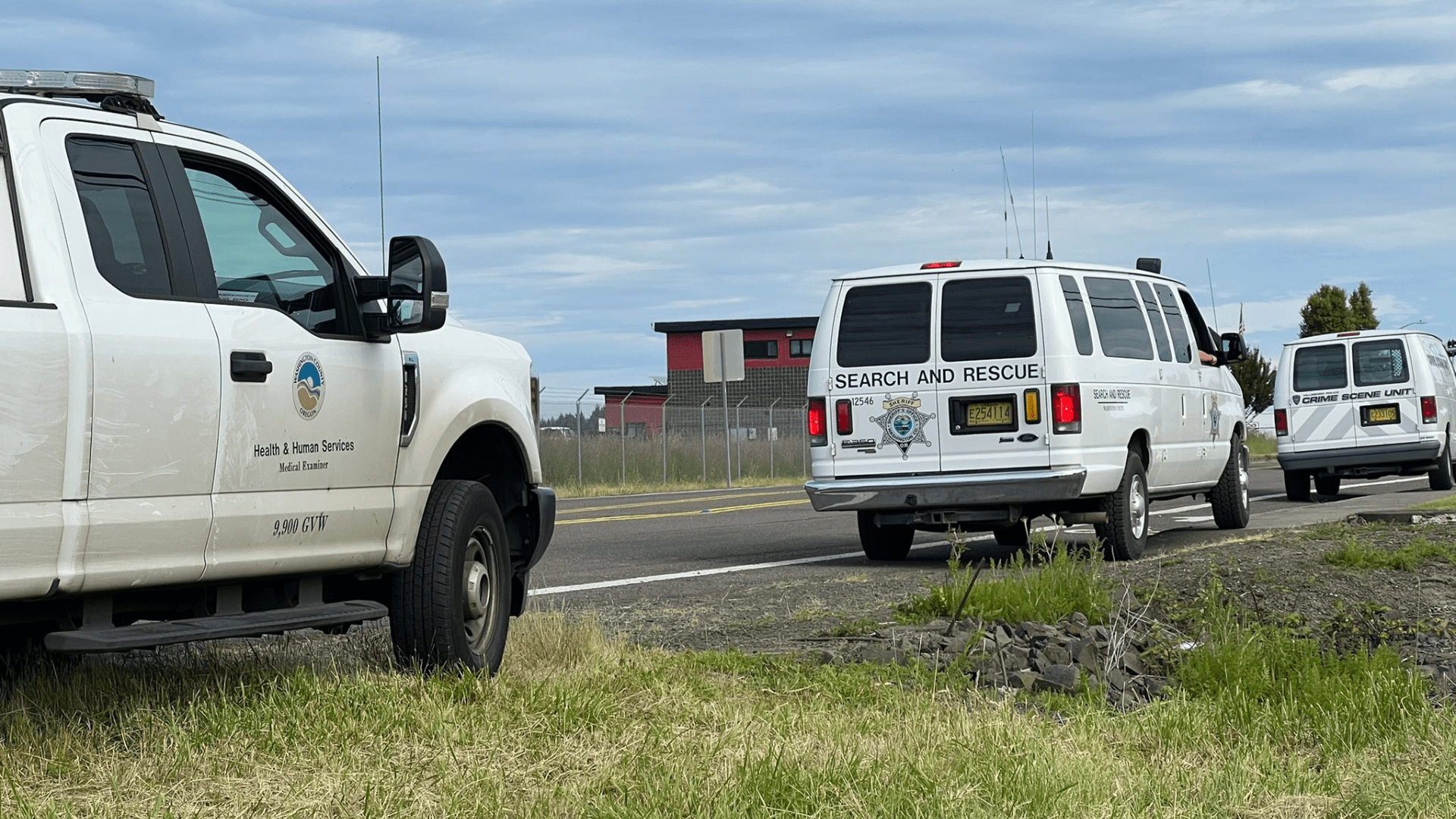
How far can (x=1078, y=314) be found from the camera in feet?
40.1

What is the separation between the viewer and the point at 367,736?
4980mm

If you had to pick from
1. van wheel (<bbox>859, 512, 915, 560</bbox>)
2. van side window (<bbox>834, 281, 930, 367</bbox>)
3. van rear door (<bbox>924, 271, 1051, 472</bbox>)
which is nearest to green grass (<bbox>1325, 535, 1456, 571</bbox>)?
van rear door (<bbox>924, 271, 1051, 472</bbox>)

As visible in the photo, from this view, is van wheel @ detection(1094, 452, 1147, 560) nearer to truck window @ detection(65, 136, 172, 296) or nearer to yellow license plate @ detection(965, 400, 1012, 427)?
yellow license plate @ detection(965, 400, 1012, 427)

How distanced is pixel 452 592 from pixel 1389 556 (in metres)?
5.97

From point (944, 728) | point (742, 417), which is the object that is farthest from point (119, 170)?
point (742, 417)

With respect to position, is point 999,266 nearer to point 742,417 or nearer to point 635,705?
point 635,705

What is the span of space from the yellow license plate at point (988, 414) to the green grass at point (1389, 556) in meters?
2.56

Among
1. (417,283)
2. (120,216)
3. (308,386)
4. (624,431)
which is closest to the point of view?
(120,216)

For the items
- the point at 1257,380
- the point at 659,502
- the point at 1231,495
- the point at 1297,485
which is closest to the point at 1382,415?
the point at 1297,485

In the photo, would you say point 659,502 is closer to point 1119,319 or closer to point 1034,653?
point 1119,319

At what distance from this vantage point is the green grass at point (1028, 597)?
7715mm

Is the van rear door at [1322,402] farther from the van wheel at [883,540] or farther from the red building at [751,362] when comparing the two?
the red building at [751,362]

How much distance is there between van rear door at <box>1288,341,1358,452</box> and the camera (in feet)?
70.0

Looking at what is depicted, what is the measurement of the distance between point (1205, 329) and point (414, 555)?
1031 cm
